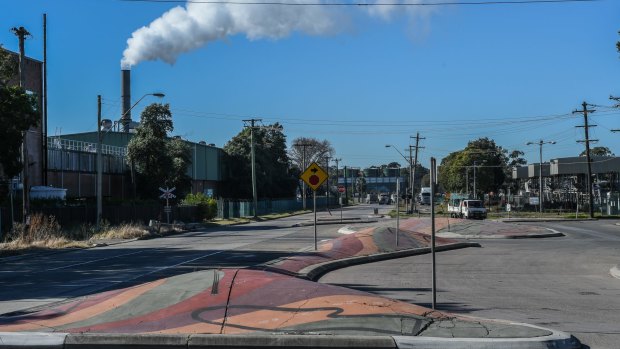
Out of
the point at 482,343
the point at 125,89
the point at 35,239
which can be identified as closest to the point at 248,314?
the point at 482,343

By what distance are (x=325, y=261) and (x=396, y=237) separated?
665cm

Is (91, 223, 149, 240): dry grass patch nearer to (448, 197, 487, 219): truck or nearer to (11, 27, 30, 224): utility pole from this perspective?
(11, 27, 30, 224): utility pole

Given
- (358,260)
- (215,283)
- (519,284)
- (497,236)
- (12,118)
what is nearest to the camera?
(215,283)

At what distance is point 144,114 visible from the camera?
5675 cm

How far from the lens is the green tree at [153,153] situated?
5669 cm

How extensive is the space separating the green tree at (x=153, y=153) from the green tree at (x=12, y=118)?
27.7 meters

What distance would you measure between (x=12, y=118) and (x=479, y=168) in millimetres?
90443

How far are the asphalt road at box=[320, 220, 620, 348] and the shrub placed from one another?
121ft

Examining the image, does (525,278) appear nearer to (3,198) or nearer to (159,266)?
(159,266)

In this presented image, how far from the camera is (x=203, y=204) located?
5822cm

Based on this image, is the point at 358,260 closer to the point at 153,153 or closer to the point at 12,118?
the point at 12,118

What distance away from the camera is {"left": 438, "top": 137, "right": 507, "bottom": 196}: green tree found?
107 metres

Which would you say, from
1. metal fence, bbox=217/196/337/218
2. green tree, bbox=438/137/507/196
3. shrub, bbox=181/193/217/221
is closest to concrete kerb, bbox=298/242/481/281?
shrub, bbox=181/193/217/221

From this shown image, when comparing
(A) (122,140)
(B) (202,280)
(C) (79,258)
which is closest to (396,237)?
(C) (79,258)
